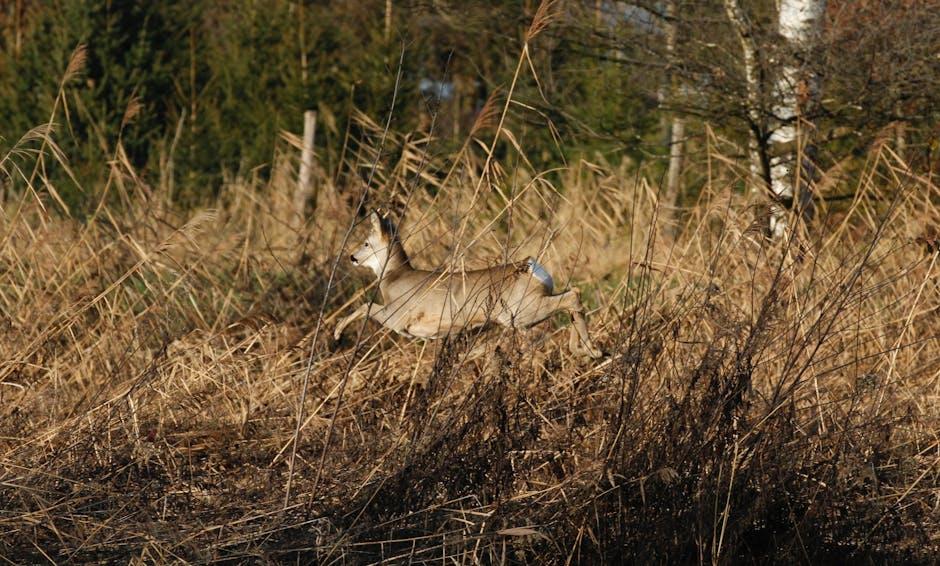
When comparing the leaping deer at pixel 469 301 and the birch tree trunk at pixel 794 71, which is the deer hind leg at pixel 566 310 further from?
the birch tree trunk at pixel 794 71

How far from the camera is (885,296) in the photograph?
669 cm

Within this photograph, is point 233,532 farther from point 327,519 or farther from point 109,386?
point 109,386

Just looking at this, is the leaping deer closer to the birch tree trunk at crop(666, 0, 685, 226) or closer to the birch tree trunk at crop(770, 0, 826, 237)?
the birch tree trunk at crop(770, 0, 826, 237)

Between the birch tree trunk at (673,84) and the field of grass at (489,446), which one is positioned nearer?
the field of grass at (489,446)

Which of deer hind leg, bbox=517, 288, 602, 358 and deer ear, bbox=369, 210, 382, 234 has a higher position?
deer ear, bbox=369, 210, 382, 234

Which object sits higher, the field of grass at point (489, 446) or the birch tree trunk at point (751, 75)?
the field of grass at point (489, 446)

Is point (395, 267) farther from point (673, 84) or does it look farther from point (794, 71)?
point (673, 84)

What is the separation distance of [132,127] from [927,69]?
1036cm

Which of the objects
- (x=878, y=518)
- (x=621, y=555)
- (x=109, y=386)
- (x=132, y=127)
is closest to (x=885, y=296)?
(x=878, y=518)

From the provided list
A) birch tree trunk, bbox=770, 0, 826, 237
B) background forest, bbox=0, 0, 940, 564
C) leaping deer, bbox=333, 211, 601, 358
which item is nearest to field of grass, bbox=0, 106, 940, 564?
background forest, bbox=0, 0, 940, 564

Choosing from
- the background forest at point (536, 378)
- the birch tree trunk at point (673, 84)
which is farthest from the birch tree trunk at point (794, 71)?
the birch tree trunk at point (673, 84)

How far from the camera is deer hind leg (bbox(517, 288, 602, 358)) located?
5.59 metres

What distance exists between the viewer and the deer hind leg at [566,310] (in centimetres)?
559

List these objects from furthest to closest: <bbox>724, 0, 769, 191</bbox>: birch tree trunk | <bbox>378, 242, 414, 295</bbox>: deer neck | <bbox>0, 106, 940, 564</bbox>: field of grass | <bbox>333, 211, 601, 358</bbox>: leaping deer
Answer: <bbox>724, 0, 769, 191</bbox>: birch tree trunk → <bbox>378, 242, 414, 295</bbox>: deer neck → <bbox>333, 211, 601, 358</bbox>: leaping deer → <bbox>0, 106, 940, 564</bbox>: field of grass
